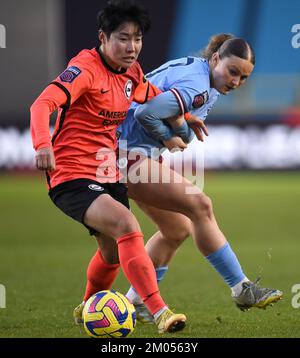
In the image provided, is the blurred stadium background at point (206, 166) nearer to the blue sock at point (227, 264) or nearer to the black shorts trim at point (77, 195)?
the blue sock at point (227, 264)

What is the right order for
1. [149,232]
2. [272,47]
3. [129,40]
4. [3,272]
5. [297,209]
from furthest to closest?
1. [272,47]
2. [297,209]
3. [149,232]
4. [3,272]
5. [129,40]

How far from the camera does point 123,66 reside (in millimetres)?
5516

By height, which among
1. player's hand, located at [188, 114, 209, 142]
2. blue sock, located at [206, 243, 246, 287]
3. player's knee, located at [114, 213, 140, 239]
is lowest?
blue sock, located at [206, 243, 246, 287]

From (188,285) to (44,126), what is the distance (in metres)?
3.50

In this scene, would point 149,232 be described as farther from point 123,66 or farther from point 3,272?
point 123,66

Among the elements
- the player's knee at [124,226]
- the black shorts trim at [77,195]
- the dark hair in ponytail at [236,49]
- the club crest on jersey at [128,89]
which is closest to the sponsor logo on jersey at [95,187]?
the black shorts trim at [77,195]

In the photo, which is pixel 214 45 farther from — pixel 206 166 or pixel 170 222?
pixel 206 166

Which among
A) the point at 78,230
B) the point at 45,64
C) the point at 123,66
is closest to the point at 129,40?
the point at 123,66

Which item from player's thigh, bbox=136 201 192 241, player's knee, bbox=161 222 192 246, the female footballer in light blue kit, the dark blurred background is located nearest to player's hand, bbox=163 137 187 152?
the female footballer in light blue kit

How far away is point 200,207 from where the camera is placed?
226 inches

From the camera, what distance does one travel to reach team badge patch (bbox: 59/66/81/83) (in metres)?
5.25

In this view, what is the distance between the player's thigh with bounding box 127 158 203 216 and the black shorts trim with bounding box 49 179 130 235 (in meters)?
0.41

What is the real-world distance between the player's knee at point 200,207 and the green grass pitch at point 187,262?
727 millimetres

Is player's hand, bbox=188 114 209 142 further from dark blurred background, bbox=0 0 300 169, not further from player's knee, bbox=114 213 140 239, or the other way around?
dark blurred background, bbox=0 0 300 169
